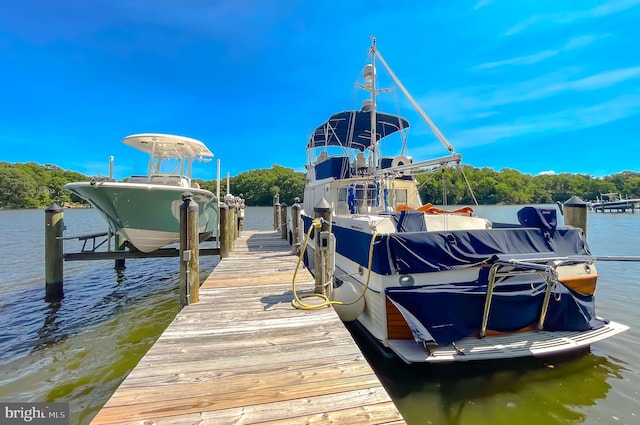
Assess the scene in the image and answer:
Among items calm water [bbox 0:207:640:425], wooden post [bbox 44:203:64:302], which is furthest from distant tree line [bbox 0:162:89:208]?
calm water [bbox 0:207:640:425]

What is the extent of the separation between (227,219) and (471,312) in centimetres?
623

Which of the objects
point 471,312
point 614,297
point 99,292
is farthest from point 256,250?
point 614,297

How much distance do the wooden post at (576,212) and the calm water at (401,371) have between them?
7.28 ft

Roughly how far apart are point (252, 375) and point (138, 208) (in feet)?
22.5

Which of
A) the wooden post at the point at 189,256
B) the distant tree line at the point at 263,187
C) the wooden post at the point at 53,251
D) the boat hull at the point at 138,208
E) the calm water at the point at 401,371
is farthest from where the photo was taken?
the distant tree line at the point at 263,187

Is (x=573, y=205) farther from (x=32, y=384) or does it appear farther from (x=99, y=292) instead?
(x=99, y=292)

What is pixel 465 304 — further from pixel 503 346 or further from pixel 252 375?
pixel 252 375

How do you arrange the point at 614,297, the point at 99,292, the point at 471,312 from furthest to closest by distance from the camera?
the point at 99,292 → the point at 614,297 → the point at 471,312

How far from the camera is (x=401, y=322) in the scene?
171 inches

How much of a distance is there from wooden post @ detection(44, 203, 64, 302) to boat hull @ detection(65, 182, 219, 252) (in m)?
0.73

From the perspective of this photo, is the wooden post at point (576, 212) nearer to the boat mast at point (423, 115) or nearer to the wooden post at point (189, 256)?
the boat mast at point (423, 115)

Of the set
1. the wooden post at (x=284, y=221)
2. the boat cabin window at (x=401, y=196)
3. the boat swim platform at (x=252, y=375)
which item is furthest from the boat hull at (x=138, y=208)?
the boat cabin window at (x=401, y=196)

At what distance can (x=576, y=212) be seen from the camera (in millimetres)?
6469

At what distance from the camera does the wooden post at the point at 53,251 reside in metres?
7.73
